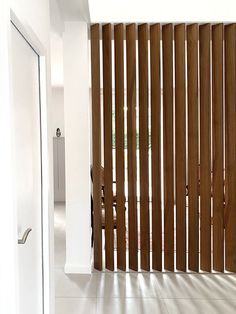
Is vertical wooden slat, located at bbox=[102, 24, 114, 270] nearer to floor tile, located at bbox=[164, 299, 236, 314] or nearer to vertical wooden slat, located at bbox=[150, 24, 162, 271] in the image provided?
vertical wooden slat, located at bbox=[150, 24, 162, 271]

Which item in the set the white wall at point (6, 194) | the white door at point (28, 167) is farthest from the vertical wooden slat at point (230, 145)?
the white wall at point (6, 194)

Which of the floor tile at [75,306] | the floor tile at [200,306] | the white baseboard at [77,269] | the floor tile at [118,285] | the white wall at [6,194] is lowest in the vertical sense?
the floor tile at [200,306]

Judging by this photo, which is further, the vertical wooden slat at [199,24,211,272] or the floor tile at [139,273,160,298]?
the vertical wooden slat at [199,24,211,272]

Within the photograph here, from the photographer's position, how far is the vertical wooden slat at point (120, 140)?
379 centimetres

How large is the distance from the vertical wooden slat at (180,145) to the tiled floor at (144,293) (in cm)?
33

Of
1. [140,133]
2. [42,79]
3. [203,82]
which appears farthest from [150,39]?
[42,79]

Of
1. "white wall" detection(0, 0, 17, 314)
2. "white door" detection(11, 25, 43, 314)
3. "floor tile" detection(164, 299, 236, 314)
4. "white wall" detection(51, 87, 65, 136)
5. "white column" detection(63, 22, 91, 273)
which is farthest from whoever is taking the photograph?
"white wall" detection(51, 87, 65, 136)

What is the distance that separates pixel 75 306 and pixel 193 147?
1.96 metres

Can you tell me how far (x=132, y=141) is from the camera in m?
3.88

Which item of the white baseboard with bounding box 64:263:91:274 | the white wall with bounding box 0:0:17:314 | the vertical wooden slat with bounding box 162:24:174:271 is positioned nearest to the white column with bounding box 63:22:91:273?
the white baseboard with bounding box 64:263:91:274

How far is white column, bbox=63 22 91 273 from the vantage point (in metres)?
3.74

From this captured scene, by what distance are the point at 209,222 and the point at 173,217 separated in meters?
0.38

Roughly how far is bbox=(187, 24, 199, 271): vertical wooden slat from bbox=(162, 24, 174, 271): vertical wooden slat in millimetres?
188

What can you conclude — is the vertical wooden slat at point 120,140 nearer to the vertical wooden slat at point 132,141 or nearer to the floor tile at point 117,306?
the vertical wooden slat at point 132,141
